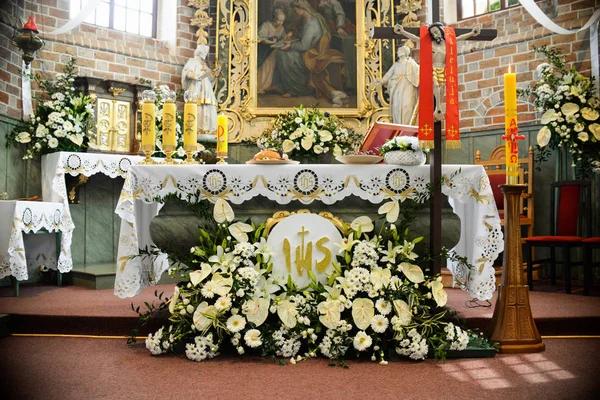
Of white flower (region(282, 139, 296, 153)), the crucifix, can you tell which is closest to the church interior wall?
white flower (region(282, 139, 296, 153))

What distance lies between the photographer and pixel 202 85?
302 inches

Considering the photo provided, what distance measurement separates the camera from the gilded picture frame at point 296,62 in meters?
7.94

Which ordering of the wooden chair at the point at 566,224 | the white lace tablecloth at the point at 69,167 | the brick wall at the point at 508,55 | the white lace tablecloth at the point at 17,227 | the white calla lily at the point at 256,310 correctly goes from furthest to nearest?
the brick wall at the point at 508,55 < the white lace tablecloth at the point at 69,167 < the wooden chair at the point at 566,224 < the white lace tablecloth at the point at 17,227 < the white calla lily at the point at 256,310

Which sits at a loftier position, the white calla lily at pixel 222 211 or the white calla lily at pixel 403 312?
the white calla lily at pixel 222 211

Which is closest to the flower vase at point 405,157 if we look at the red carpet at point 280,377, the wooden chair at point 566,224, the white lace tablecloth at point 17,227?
the red carpet at point 280,377

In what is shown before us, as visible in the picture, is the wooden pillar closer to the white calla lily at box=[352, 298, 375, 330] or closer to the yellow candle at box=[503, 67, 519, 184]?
the yellow candle at box=[503, 67, 519, 184]

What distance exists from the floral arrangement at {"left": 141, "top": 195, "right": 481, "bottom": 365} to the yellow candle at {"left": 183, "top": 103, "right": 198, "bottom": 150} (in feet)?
2.01

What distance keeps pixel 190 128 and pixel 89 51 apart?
13.1 ft

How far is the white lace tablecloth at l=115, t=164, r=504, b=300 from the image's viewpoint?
136 inches

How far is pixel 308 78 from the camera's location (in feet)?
26.2

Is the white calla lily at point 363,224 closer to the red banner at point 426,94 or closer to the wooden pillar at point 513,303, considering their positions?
the red banner at point 426,94

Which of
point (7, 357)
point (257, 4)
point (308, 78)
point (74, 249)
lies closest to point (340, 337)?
point (7, 357)

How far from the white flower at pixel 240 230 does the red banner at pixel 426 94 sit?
1.12 metres

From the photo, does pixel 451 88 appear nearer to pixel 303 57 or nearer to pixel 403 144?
pixel 403 144
